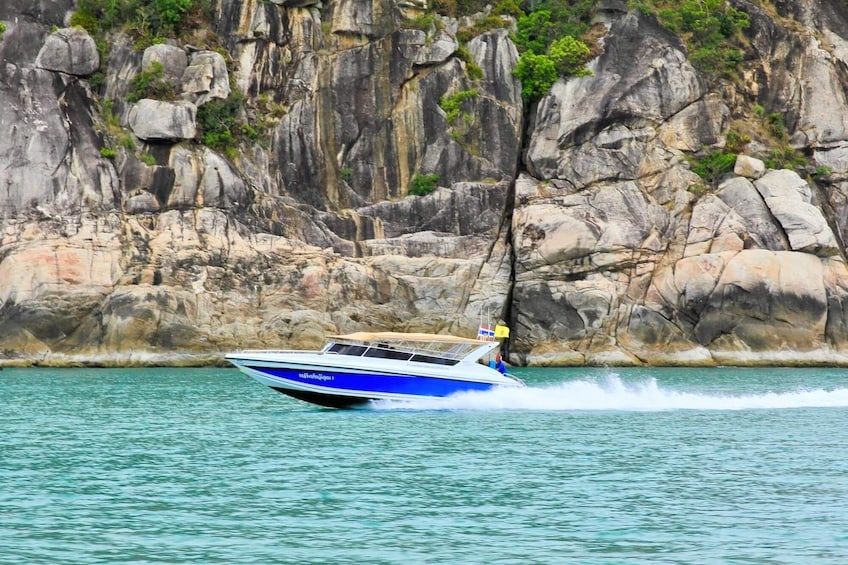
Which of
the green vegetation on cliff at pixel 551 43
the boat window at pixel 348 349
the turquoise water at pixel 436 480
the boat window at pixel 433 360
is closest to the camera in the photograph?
the turquoise water at pixel 436 480

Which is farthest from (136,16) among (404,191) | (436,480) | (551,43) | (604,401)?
(436,480)

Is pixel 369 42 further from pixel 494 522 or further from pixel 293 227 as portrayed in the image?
pixel 494 522

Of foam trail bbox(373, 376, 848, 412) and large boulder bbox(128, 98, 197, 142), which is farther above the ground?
large boulder bbox(128, 98, 197, 142)

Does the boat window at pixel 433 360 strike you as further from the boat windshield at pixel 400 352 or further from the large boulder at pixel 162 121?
the large boulder at pixel 162 121

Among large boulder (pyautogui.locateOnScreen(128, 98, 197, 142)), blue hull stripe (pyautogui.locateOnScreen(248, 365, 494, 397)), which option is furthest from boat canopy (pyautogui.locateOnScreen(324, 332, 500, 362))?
large boulder (pyautogui.locateOnScreen(128, 98, 197, 142))

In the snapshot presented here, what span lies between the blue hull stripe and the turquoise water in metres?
0.57

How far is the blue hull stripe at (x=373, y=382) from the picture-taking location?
33.4 metres

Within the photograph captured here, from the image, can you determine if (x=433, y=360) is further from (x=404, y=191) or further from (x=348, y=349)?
(x=404, y=191)

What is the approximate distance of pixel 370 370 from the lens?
33.7m

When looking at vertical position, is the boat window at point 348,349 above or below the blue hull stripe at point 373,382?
above

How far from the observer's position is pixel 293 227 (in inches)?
2453

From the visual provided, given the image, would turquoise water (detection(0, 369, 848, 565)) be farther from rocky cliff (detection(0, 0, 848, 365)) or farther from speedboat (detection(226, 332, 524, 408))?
rocky cliff (detection(0, 0, 848, 365))

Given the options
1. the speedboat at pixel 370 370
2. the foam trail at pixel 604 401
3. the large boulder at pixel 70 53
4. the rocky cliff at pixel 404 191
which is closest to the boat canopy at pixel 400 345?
the speedboat at pixel 370 370

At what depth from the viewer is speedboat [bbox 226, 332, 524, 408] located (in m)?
33.4
